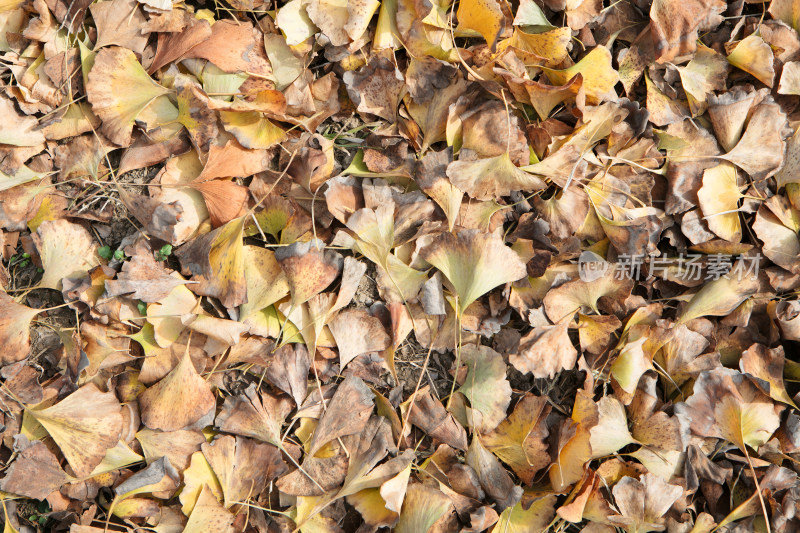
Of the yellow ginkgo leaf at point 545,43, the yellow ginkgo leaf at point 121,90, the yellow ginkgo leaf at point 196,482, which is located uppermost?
the yellow ginkgo leaf at point 545,43

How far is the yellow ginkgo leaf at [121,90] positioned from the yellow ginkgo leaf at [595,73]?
1.55 ft

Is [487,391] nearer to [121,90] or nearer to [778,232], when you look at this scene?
[778,232]

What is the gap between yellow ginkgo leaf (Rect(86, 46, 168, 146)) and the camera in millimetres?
705

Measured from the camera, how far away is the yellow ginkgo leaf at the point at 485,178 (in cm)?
69

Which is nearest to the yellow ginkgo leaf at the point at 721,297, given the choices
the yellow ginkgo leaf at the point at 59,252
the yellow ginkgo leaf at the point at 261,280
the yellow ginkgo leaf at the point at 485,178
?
the yellow ginkgo leaf at the point at 485,178

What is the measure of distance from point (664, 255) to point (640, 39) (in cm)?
27

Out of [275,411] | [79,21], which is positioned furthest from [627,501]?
[79,21]

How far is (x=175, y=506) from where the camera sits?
699mm

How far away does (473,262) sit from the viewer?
2.21 feet

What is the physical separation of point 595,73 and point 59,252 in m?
0.67

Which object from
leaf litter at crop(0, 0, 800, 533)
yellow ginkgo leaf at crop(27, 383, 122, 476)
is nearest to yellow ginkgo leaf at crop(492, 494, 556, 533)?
leaf litter at crop(0, 0, 800, 533)

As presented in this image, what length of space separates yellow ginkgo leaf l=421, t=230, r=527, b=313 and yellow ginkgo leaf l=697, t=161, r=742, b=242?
0.79ft

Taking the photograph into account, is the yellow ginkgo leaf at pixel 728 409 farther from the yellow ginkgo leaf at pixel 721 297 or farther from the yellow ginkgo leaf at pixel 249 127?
the yellow ginkgo leaf at pixel 249 127

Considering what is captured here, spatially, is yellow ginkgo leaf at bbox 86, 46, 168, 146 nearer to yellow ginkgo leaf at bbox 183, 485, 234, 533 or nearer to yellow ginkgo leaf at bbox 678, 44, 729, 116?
yellow ginkgo leaf at bbox 183, 485, 234, 533
